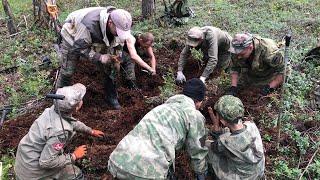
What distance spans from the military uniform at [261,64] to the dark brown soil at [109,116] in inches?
8.9

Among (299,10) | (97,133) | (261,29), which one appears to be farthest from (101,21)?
(299,10)

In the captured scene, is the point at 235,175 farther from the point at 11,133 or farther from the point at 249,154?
the point at 11,133

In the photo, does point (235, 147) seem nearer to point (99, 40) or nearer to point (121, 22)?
point (121, 22)

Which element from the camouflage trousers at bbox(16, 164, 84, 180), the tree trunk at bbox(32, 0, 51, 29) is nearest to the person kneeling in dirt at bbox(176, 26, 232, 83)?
the camouflage trousers at bbox(16, 164, 84, 180)

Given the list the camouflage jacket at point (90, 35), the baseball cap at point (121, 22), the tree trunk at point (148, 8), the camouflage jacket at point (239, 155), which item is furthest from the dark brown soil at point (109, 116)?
the tree trunk at point (148, 8)

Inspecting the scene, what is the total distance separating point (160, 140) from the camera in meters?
3.61

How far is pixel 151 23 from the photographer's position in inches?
367

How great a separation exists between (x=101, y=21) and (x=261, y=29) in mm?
4311

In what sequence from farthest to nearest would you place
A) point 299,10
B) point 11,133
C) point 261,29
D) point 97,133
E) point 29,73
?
point 299,10, point 261,29, point 29,73, point 11,133, point 97,133

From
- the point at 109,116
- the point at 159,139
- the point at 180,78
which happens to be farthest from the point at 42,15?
the point at 159,139

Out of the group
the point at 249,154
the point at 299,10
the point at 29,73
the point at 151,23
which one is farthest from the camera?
the point at 299,10

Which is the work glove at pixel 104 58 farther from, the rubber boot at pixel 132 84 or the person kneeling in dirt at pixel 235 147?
the person kneeling in dirt at pixel 235 147

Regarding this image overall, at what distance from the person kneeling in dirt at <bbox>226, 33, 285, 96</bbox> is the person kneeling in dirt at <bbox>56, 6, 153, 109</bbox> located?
144 cm

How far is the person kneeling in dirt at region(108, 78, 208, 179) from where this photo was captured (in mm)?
3592
